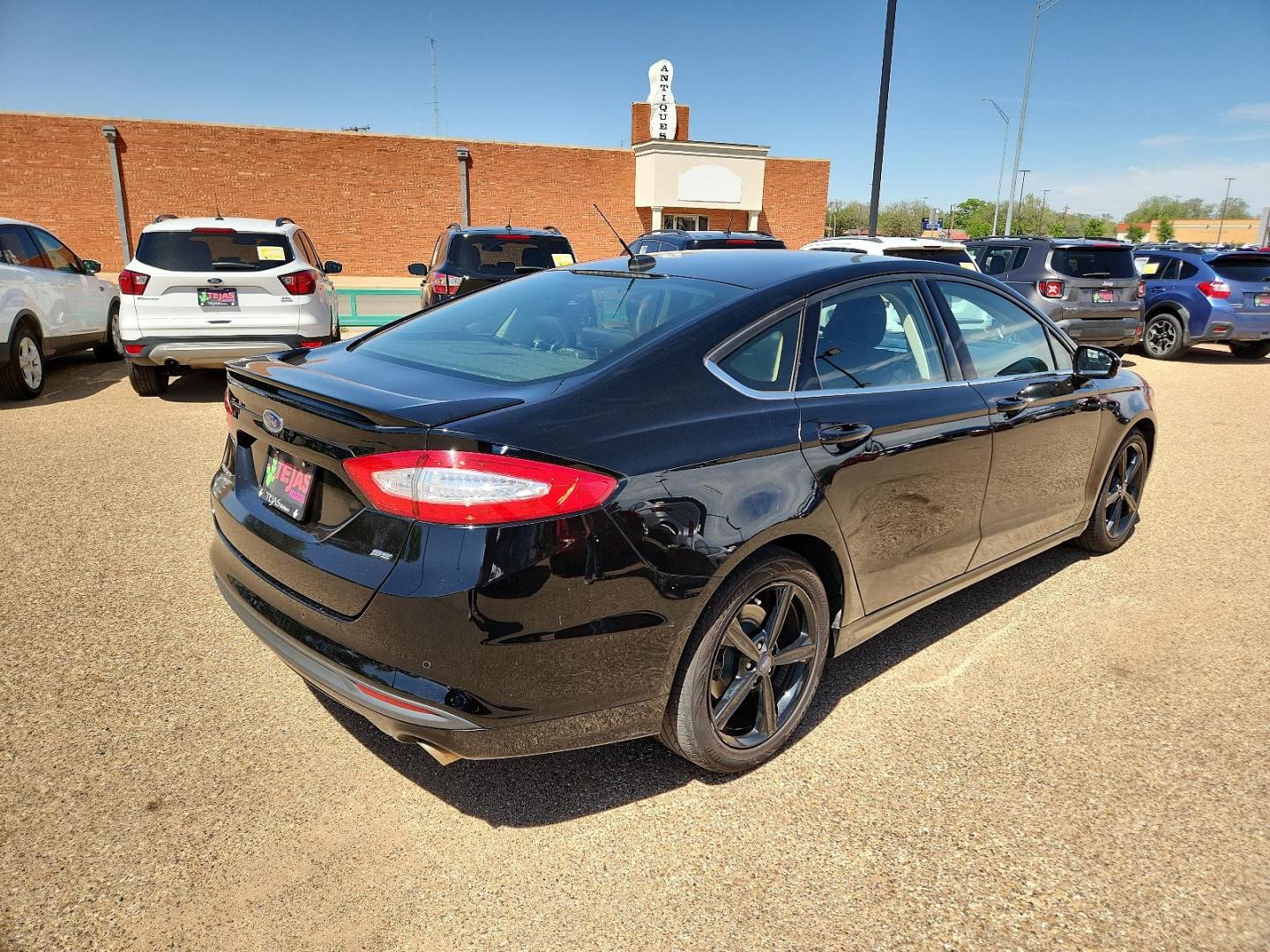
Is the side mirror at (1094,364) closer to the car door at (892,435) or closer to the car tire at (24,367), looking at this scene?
the car door at (892,435)

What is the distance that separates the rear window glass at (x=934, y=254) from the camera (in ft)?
30.5

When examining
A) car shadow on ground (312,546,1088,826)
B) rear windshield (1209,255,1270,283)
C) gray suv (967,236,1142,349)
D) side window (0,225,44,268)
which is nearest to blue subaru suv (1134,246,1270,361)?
rear windshield (1209,255,1270,283)

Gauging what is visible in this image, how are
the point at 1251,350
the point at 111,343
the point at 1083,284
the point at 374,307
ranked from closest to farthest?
the point at 111,343
the point at 1083,284
the point at 1251,350
the point at 374,307

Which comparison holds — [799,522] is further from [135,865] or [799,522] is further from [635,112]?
[635,112]

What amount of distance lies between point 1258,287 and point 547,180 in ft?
89.3

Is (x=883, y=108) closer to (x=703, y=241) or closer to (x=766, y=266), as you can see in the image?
(x=703, y=241)

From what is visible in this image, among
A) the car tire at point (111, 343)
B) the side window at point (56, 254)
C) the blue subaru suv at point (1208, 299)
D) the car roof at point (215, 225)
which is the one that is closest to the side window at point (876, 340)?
the car roof at point (215, 225)

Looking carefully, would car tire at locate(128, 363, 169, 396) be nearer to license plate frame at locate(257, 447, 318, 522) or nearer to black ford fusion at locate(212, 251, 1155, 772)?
black ford fusion at locate(212, 251, 1155, 772)

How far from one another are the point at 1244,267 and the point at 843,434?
13643 millimetres

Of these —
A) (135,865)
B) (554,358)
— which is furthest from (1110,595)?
(135,865)

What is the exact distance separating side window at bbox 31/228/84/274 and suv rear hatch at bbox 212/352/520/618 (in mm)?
8216

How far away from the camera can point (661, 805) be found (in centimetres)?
270

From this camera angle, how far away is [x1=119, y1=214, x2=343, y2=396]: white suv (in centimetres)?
790

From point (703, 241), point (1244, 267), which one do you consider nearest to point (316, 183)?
point (703, 241)
